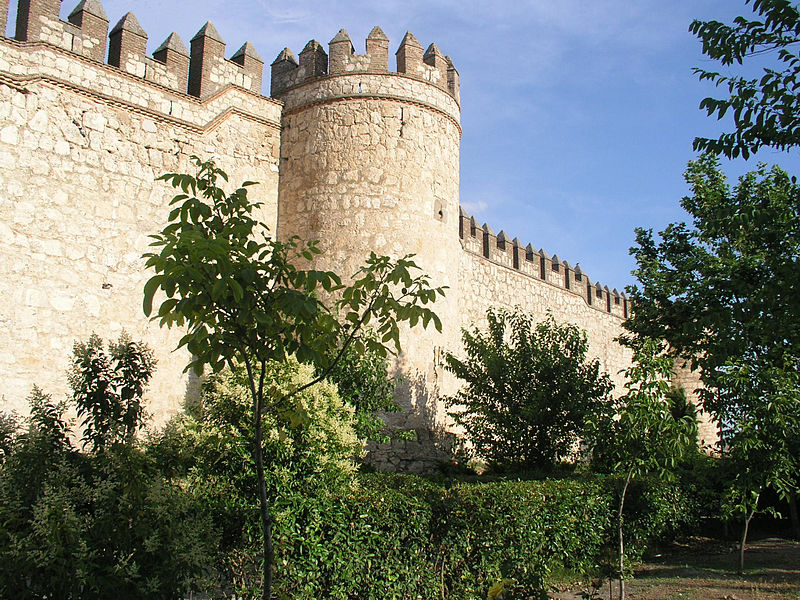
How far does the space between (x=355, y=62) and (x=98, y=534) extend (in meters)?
8.95

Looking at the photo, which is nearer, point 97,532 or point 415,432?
point 97,532

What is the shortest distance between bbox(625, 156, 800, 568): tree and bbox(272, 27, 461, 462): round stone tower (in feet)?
13.7

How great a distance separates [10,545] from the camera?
4297 mm

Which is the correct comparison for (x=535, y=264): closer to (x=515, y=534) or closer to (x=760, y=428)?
(x=760, y=428)

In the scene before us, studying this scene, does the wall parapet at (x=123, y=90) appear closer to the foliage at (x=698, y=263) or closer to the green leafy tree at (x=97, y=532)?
the green leafy tree at (x=97, y=532)

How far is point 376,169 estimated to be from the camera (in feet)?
37.0

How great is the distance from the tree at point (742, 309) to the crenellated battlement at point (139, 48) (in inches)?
304

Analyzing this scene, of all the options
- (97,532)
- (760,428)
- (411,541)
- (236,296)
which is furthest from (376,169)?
(236,296)

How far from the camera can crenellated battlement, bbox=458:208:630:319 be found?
17.2 meters

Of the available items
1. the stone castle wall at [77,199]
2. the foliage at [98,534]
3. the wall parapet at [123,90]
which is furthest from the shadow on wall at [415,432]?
the foliage at [98,534]

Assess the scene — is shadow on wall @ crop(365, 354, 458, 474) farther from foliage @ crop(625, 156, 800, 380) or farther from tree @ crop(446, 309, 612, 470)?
foliage @ crop(625, 156, 800, 380)

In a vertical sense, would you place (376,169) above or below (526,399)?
above

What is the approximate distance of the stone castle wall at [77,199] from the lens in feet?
28.9

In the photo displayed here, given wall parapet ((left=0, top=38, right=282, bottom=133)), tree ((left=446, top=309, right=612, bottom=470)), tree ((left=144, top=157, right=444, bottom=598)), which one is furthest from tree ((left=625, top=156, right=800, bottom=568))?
wall parapet ((left=0, top=38, right=282, bottom=133))
